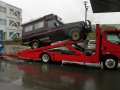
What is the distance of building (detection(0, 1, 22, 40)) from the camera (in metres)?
73.6

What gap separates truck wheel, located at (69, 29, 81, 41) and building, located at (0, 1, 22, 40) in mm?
58299

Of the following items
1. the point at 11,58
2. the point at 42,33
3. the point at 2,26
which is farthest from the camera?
the point at 2,26

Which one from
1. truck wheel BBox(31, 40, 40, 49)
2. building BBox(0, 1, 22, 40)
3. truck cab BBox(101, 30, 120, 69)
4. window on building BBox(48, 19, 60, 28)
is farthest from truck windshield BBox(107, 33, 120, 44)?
building BBox(0, 1, 22, 40)

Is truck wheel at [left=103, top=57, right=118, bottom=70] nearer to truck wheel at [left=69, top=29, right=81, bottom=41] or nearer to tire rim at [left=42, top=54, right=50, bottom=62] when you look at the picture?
truck wheel at [left=69, top=29, right=81, bottom=41]

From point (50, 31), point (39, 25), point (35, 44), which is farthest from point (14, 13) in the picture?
point (50, 31)

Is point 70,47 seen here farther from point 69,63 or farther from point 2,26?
point 2,26

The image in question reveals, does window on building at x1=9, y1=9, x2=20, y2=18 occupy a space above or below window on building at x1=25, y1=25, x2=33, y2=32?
above

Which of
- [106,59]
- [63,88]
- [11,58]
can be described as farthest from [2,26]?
[63,88]

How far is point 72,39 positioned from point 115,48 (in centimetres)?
257

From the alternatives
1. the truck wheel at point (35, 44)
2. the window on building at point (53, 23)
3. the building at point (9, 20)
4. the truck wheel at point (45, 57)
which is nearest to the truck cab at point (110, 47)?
the window on building at point (53, 23)

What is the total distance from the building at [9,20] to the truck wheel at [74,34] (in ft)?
191

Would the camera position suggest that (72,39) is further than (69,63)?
No

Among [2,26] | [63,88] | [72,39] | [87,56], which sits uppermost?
[2,26]

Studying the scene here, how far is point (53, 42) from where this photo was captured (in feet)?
53.3
